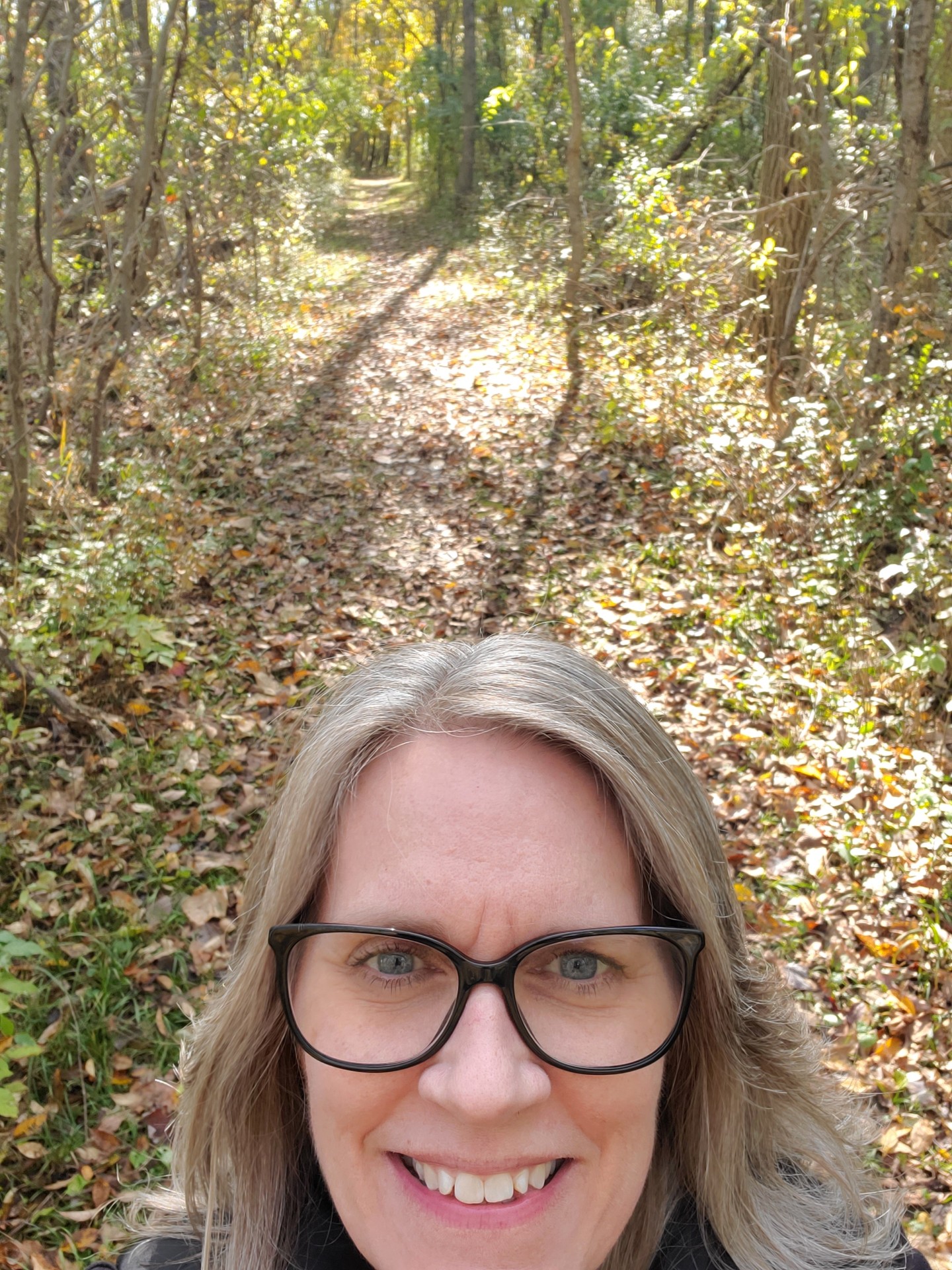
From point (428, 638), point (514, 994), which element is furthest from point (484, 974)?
point (428, 638)


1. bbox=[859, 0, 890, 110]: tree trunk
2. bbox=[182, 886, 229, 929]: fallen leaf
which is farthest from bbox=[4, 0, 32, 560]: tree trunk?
bbox=[859, 0, 890, 110]: tree trunk

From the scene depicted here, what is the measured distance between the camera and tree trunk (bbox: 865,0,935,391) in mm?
6211

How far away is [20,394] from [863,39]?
22.7 feet

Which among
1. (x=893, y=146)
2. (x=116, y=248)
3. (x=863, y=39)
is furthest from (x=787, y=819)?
(x=116, y=248)

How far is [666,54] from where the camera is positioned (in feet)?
53.9

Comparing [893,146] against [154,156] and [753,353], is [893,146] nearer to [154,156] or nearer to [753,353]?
[753,353]

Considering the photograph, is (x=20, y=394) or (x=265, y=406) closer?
(x=20, y=394)

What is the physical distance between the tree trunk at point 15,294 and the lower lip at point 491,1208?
18.6 ft

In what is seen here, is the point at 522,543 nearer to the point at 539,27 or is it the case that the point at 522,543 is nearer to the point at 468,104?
the point at 468,104

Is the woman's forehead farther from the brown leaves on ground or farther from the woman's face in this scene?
the brown leaves on ground

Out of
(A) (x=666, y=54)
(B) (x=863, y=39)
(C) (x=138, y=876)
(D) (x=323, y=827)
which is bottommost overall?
(C) (x=138, y=876)

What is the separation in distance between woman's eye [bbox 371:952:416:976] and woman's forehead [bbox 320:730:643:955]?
5 centimetres

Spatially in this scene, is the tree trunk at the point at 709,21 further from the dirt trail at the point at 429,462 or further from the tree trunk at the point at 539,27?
the dirt trail at the point at 429,462

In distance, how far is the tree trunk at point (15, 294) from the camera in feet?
17.2
